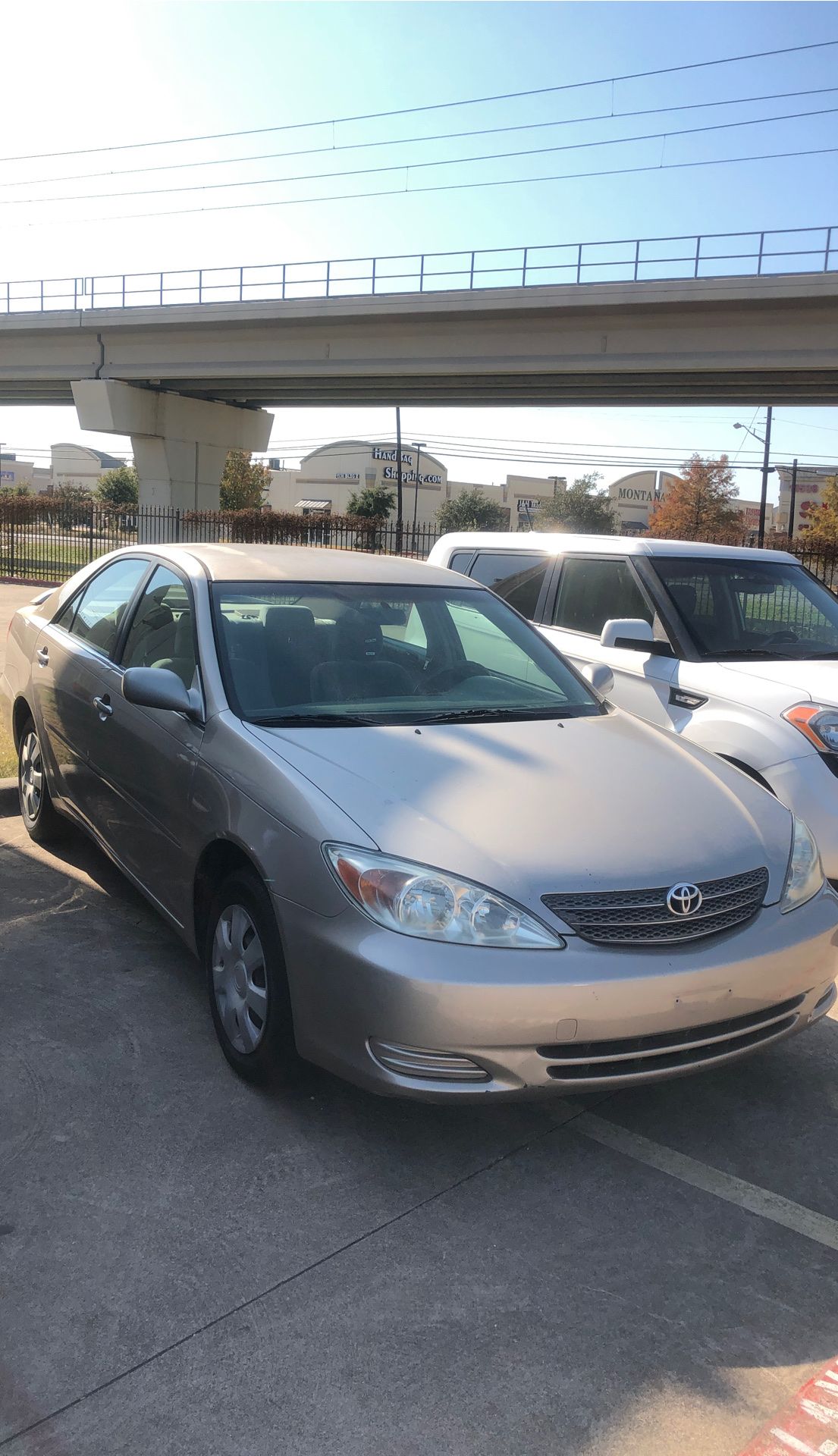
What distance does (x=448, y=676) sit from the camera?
4.31 metres

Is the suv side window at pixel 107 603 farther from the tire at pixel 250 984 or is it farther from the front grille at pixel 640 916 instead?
the front grille at pixel 640 916

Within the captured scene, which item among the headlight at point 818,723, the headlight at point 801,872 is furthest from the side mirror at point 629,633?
the headlight at point 801,872

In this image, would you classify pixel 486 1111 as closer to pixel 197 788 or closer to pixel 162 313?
pixel 197 788

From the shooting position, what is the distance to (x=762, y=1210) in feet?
9.78

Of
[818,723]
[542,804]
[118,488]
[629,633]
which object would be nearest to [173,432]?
[629,633]

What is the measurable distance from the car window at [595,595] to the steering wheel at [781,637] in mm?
650

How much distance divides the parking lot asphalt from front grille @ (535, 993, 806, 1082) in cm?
35

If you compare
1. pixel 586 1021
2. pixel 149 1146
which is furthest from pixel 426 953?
pixel 149 1146

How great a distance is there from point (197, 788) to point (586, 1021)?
1.52 m

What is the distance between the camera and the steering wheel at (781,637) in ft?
20.3

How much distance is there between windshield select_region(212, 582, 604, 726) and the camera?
3.85 meters

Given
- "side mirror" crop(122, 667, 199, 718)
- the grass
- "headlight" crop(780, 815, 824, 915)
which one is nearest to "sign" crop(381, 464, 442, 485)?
the grass

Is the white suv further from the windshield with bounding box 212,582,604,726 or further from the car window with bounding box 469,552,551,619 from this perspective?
the windshield with bounding box 212,582,604,726

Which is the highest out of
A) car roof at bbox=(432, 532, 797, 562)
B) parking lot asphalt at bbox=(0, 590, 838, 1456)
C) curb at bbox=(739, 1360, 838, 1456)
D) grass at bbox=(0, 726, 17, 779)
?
car roof at bbox=(432, 532, 797, 562)
